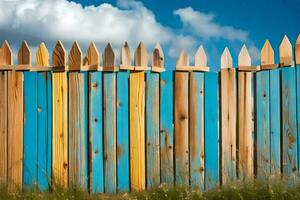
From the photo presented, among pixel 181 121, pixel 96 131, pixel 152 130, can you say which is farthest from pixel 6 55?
pixel 181 121

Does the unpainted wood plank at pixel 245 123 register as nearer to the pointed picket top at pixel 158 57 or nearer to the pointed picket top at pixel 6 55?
the pointed picket top at pixel 158 57

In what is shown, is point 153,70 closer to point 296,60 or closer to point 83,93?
point 83,93

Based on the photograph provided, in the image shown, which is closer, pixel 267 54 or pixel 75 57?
pixel 75 57

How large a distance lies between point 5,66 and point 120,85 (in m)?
1.72

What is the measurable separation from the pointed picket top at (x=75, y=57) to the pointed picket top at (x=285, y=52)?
287 cm

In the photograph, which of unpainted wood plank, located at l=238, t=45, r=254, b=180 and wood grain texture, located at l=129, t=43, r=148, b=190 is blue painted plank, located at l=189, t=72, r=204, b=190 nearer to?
unpainted wood plank, located at l=238, t=45, r=254, b=180

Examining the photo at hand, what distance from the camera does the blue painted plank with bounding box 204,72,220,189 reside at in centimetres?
680

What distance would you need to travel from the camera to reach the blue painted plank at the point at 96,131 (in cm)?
671

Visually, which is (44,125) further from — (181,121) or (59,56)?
(181,121)

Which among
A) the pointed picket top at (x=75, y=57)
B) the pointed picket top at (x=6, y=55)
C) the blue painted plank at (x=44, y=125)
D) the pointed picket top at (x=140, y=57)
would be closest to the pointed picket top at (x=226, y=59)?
the pointed picket top at (x=140, y=57)

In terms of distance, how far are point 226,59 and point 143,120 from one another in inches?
58.6

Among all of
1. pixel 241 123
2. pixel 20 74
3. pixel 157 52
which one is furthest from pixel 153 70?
pixel 20 74

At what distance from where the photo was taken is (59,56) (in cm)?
683

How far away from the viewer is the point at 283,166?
6.89 meters
